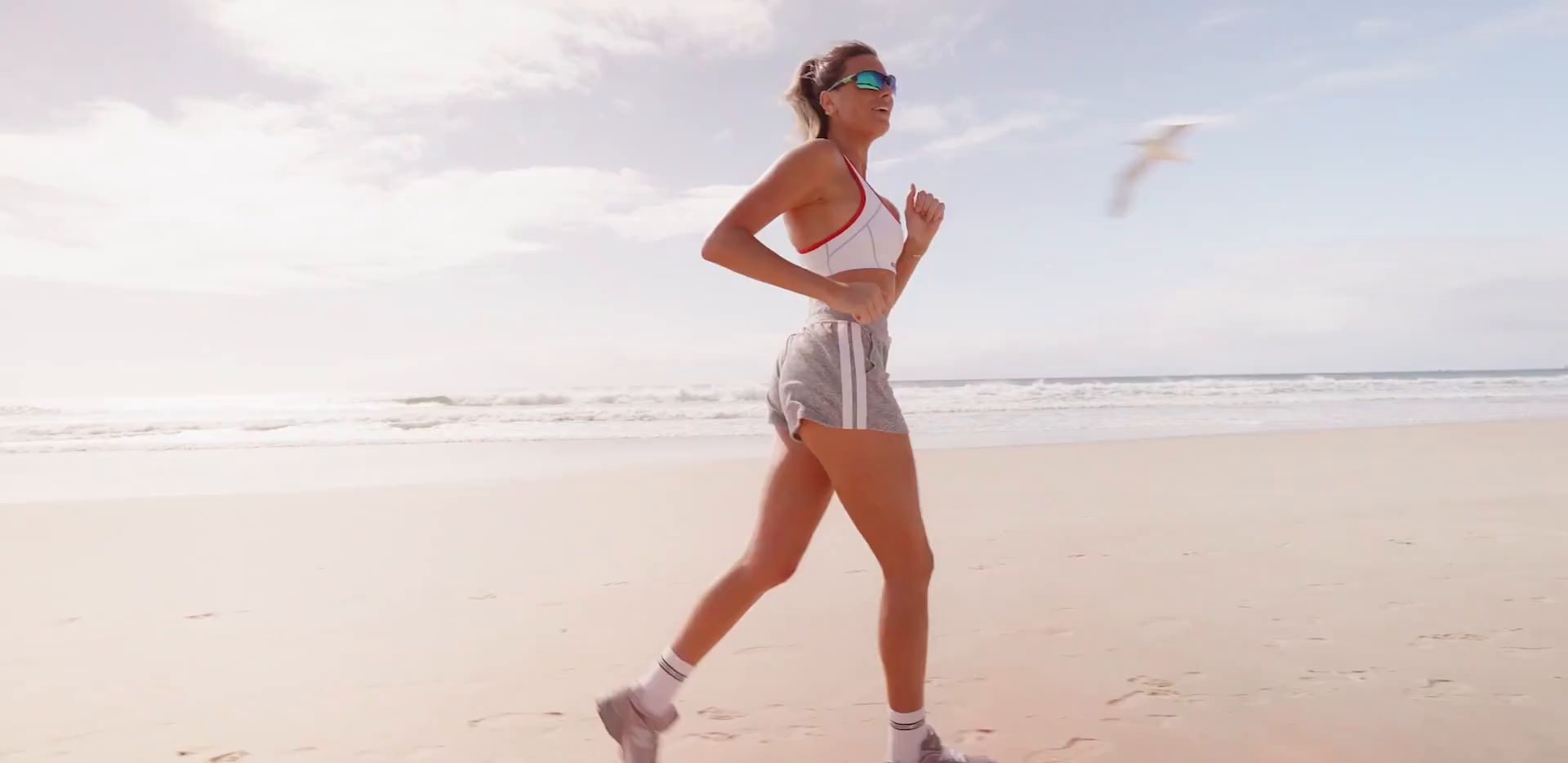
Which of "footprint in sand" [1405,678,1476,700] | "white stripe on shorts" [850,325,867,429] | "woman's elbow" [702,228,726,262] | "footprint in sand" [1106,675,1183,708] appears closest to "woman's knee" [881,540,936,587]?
"white stripe on shorts" [850,325,867,429]

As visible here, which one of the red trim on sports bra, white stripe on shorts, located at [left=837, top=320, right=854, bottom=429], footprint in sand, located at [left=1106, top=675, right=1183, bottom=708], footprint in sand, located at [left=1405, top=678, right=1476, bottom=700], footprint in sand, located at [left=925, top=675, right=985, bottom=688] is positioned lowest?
footprint in sand, located at [left=1405, top=678, right=1476, bottom=700]

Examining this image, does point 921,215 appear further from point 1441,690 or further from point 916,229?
point 1441,690

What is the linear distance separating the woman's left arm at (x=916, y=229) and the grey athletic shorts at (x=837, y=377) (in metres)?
0.16

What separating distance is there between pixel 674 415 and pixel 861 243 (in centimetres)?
1804

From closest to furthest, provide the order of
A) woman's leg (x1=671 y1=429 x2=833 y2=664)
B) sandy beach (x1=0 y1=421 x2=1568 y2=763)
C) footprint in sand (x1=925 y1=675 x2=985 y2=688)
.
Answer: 1. woman's leg (x1=671 y1=429 x2=833 y2=664)
2. sandy beach (x1=0 y1=421 x2=1568 y2=763)
3. footprint in sand (x1=925 y1=675 x2=985 y2=688)

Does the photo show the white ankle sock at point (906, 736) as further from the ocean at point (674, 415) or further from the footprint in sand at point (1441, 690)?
the ocean at point (674, 415)

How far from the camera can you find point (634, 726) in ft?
7.31

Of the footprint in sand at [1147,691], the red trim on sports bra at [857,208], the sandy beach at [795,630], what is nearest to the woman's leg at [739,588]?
the sandy beach at [795,630]

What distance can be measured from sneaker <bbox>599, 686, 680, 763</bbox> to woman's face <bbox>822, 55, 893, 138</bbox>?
4.79 feet

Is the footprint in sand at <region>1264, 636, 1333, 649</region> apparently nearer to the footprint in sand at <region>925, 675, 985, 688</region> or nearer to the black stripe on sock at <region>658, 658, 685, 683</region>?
the footprint in sand at <region>925, 675, 985, 688</region>

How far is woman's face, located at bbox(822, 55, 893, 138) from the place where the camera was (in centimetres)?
211

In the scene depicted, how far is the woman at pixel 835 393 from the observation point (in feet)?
6.41

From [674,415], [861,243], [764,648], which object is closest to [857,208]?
[861,243]

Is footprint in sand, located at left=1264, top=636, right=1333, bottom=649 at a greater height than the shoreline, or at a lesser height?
lesser
